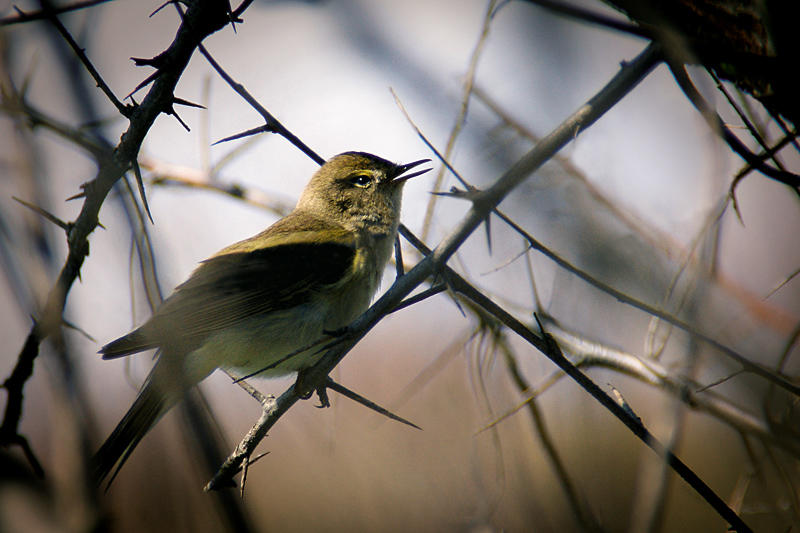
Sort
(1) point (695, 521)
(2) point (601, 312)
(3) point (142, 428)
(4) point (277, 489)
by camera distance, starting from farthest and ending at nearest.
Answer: (4) point (277, 489)
(1) point (695, 521)
(2) point (601, 312)
(3) point (142, 428)

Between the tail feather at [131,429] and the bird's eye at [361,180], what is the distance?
2.18 m

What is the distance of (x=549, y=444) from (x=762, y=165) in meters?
1.37

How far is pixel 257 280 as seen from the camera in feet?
12.0

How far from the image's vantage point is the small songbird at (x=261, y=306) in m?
2.91

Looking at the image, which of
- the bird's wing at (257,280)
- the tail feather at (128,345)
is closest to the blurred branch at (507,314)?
the tail feather at (128,345)

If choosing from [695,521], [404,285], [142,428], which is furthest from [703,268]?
[695,521]

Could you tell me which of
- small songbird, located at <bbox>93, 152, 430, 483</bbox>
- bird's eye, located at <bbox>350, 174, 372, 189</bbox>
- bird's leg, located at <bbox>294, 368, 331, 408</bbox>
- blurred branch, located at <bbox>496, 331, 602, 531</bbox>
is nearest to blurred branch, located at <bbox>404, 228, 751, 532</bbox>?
blurred branch, located at <bbox>496, 331, 602, 531</bbox>

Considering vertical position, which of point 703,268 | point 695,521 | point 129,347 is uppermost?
point 129,347

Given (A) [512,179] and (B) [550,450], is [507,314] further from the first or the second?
(B) [550,450]

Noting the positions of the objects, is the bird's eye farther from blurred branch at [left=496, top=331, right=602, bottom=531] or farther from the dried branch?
the dried branch

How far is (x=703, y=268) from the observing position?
1950 millimetres

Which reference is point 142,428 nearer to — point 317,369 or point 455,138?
point 317,369

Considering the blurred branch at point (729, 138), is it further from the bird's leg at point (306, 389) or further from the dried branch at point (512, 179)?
the bird's leg at point (306, 389)

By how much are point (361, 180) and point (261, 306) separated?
150 cm
